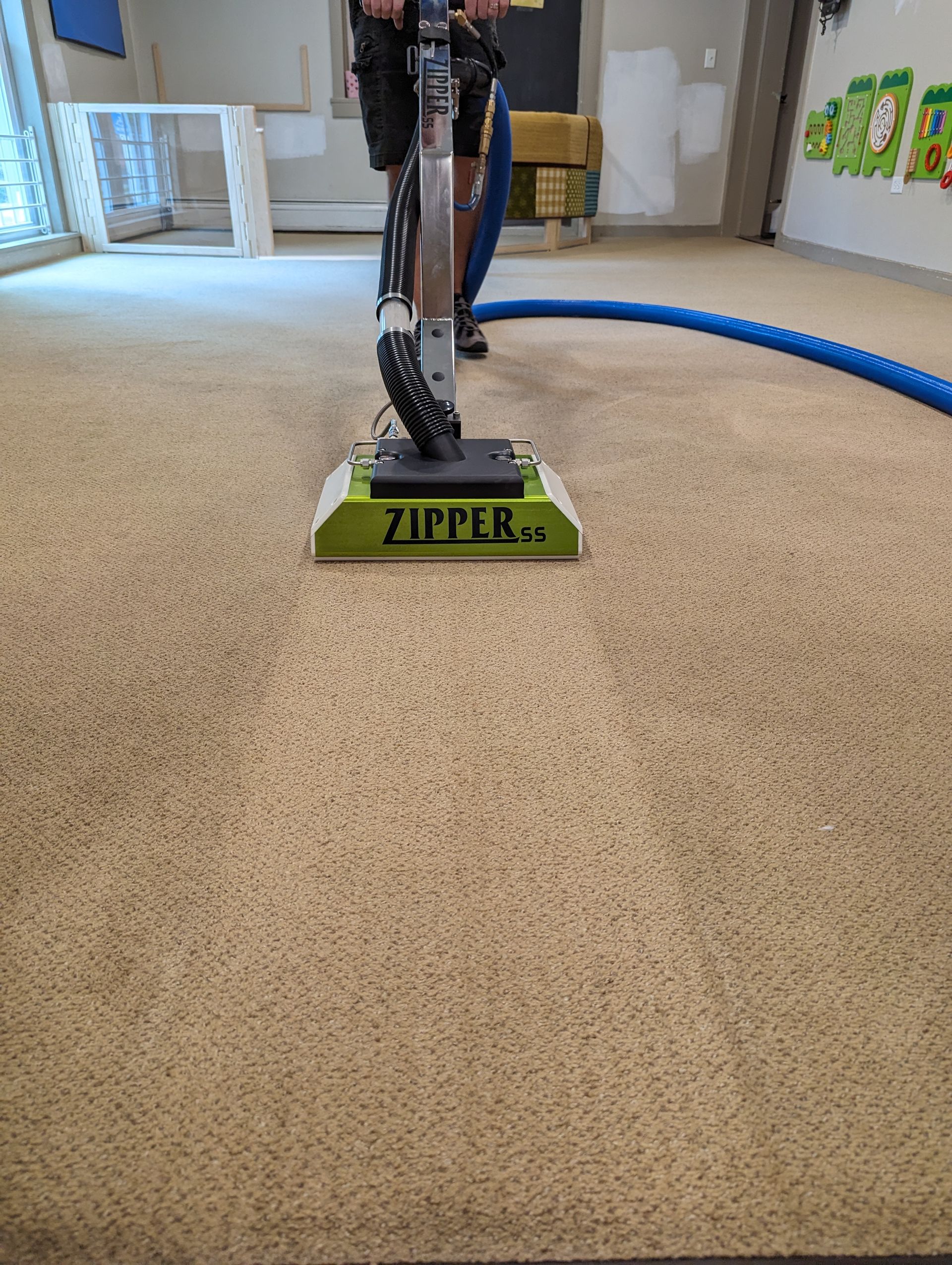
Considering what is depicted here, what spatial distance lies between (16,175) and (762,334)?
3.47 m

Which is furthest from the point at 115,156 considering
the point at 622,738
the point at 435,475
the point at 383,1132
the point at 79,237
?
the point at 383,1132

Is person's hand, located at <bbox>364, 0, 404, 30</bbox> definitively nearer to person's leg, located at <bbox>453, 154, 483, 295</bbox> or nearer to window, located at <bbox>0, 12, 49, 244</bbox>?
person's leg, located at <bbox>453, 154, 483, 295</bbox>

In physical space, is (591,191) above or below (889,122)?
below

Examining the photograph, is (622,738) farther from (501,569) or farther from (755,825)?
(501,569)

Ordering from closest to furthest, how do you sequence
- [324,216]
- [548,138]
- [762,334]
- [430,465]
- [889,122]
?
[430,465] < [762,334] < [889,122] < [548,138] < [324,216]

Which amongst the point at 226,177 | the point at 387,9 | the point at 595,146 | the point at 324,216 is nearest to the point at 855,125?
the point at 595,146

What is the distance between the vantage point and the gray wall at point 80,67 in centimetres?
389

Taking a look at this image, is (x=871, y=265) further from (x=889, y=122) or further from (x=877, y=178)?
(x=889, y=122)

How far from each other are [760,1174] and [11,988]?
43cm

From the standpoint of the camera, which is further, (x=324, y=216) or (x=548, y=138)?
(x=324, y=216)

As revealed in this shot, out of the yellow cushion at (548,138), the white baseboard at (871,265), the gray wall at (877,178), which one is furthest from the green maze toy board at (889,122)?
the yellow cushion at (548,138)

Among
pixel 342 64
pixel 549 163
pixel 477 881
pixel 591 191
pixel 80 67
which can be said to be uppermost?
pixel 342 64

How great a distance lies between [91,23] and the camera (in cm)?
445

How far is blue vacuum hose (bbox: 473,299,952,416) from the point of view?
179cm
